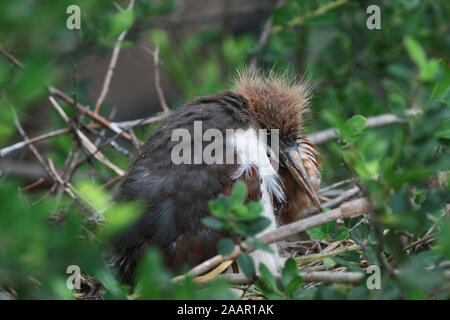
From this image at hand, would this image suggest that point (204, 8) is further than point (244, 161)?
Yes

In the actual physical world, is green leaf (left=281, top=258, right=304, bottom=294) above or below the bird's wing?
below

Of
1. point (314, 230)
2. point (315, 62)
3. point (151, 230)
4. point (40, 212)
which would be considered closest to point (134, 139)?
point (151, 230)

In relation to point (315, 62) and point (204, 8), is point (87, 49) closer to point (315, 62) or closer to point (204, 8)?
point (315, 62)

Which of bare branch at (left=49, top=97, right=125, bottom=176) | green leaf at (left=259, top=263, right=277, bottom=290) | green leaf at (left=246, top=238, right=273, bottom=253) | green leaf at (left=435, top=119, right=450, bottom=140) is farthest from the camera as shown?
bare branch at (left=49, top=97, right=125, bottom=176)

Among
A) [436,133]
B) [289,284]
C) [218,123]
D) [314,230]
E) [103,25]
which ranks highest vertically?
[103,25]

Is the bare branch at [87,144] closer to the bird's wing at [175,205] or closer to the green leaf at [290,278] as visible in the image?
the bird's wing at [175,205]

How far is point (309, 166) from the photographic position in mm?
2438

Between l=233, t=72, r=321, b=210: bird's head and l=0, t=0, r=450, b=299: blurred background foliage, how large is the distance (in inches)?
6.2

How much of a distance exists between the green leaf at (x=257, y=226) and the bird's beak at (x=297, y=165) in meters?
0.94

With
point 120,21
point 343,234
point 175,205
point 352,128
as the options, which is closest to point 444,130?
point 352,128

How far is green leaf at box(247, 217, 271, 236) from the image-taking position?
1398 mm

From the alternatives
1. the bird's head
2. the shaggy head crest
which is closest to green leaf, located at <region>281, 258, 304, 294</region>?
the bird's head

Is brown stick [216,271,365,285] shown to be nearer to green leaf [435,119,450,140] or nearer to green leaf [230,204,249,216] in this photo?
green leaf [230,204,249,216]

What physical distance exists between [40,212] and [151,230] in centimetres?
96
